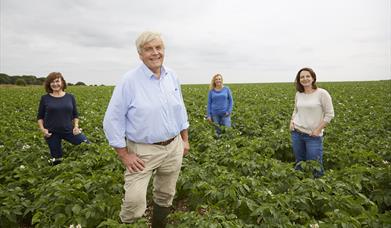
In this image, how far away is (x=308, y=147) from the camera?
4828 mm

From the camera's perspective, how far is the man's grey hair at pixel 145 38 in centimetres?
267

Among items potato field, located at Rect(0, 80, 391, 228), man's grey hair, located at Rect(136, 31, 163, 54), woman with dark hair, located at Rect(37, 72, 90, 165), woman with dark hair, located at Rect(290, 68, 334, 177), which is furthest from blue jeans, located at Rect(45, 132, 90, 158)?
woman with dark hair, located at Rect(290, 68, 334, 177)

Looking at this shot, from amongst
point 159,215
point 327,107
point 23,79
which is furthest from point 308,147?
point 23,79

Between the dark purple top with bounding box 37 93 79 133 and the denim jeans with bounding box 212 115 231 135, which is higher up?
the dark purple top with bounding box 37 93 79 133

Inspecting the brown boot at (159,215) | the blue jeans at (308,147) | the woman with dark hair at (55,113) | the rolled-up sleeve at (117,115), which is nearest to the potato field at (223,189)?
the brown boot at (159,215)

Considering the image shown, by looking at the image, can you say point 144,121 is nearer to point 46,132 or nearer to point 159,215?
point 159,215

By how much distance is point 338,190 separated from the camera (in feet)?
12.7

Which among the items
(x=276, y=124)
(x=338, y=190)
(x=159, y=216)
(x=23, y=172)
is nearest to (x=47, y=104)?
(x=23, y=172)

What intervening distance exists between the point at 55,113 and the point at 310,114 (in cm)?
402

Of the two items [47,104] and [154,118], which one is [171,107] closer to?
[154,118]

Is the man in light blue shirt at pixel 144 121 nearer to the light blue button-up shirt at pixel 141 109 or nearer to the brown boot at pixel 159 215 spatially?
the light blue button-up shirt at pixel 141 109

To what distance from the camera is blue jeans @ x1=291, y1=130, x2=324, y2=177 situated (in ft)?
15.6

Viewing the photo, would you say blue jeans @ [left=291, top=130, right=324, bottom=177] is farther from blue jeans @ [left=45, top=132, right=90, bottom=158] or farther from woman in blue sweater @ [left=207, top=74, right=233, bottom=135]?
blue jeans @ [left=45, top=132, right=90, bottom=158]

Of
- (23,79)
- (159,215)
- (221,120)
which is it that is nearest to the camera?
(159,215)
